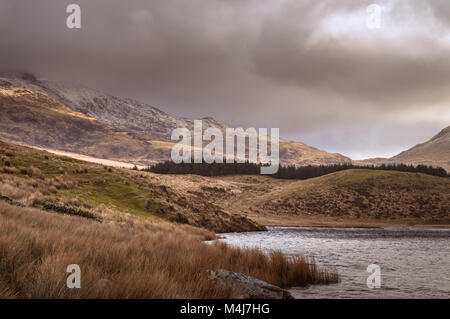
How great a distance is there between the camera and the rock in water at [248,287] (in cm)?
722

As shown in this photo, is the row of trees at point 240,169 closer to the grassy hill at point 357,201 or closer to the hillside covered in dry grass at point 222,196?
the hillside covered in dry grass at point 222,196

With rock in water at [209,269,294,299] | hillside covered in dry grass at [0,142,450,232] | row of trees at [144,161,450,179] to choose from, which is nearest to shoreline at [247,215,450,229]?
hillside covered in dry grass at [0,142,450,232]

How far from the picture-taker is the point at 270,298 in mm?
7125

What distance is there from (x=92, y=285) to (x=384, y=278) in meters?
10.3

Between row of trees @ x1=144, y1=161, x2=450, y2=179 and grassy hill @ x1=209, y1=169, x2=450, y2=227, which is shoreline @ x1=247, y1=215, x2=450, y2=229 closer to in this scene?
grassy hill @ x1=209, y1=169, x2=450, y2=227

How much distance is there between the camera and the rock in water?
23.7 ft

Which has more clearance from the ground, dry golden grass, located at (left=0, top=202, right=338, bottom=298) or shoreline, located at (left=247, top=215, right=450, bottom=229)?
dry golden grass, located at (left=0, top=202, right=338, bottom=298)

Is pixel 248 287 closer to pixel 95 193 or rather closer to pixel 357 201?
pixel 95 193

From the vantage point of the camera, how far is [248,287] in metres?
7.54

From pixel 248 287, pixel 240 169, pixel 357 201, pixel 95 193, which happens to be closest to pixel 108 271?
pixel 248 287

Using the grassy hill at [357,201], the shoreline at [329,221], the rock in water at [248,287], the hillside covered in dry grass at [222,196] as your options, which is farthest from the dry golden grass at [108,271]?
the grassy hill at [357,201]

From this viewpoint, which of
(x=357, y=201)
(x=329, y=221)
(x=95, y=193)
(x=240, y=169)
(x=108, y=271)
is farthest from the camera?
(x=240, y=169)
